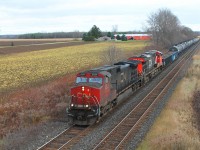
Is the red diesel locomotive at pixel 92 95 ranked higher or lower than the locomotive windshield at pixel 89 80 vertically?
lower

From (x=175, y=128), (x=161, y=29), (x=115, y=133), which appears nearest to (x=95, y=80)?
(x=115, y=133)

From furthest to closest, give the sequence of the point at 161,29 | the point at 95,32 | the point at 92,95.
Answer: the point at 95,32
the point at 161,29
the point at 92,95

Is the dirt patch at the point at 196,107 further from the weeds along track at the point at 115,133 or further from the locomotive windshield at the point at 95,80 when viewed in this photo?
the locomotive windshield at the point at 95,80

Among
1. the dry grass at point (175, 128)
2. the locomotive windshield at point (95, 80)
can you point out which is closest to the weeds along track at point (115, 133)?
the dry grass at point (175, 128)

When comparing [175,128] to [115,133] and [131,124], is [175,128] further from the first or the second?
[115,133]

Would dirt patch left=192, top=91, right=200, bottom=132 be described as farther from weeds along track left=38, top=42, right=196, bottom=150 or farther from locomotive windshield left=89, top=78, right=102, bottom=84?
locomotive windshield left=89, top=78, right=102, bottom=84

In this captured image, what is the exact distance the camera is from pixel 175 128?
62.6 ft

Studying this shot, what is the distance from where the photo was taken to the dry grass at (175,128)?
620 inches

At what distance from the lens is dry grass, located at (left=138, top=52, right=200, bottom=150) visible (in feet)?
51.7

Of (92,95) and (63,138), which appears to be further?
(92,95)

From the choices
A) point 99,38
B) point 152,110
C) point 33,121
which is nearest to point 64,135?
point 33,121

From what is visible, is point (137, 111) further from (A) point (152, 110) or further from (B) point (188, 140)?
(B) point (188, 140)

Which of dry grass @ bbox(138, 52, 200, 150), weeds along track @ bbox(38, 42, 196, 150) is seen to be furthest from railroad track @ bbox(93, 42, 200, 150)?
dry grass @ bbox(138, 52, 200, 150)

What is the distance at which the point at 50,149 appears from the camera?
1588cm
